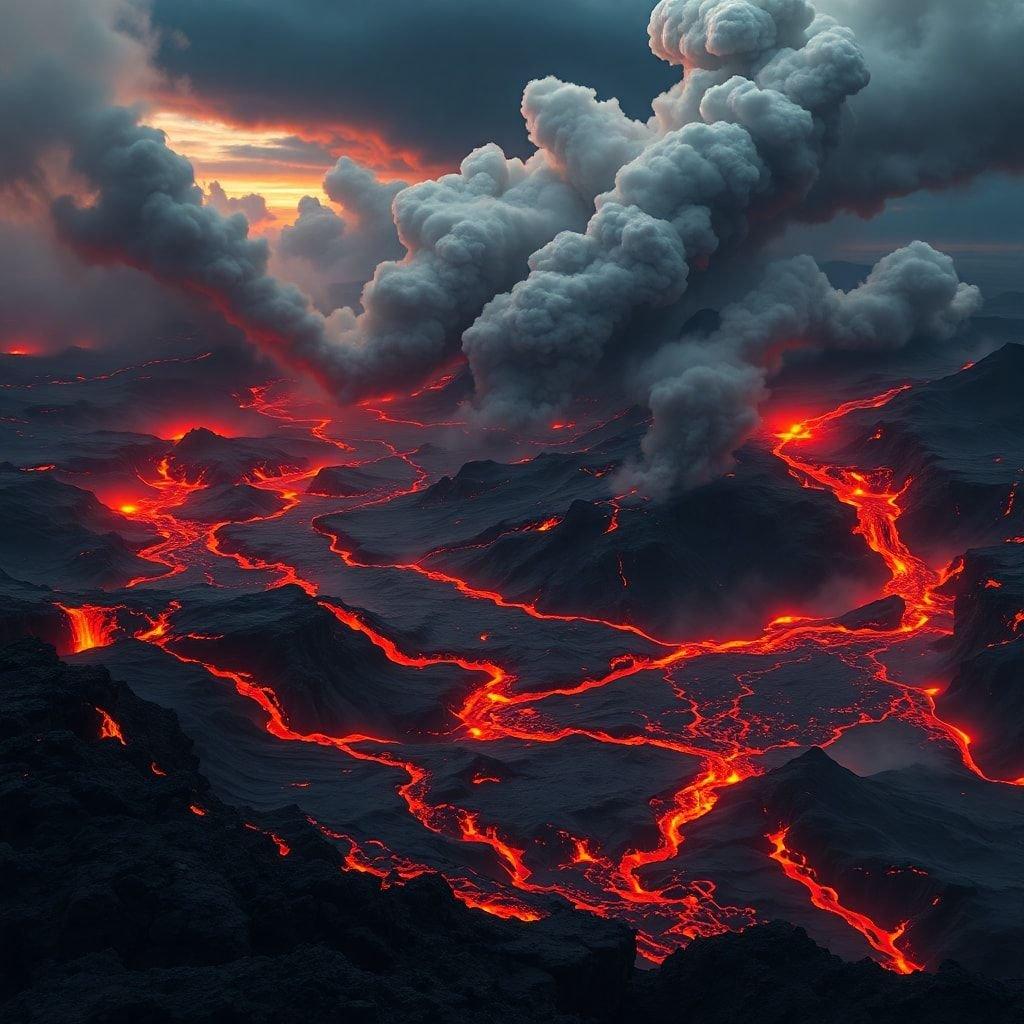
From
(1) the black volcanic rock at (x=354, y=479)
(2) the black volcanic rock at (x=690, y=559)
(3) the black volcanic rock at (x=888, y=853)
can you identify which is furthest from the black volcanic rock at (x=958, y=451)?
(1) the black volcanic rock at (x=354, y=479)

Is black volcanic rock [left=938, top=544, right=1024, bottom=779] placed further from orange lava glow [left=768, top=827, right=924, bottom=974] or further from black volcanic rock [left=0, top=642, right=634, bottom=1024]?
black volcanic rock [left=0, top=642, right=634, bottom=1024]

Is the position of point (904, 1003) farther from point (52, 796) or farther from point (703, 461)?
point (703, 461)

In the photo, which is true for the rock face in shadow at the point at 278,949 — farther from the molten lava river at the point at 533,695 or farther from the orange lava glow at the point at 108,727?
the molten lava river at the point at 533,695

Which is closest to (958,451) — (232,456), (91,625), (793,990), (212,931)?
(232,456)

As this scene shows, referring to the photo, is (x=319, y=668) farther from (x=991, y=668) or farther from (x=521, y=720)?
(x=991, y=668)

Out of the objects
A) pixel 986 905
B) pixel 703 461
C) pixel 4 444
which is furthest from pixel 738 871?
pixel 4 444

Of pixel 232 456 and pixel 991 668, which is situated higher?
pixel 232 456

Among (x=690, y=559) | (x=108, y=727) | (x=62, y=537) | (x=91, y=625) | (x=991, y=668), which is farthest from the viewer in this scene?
(x=62, y=537)
